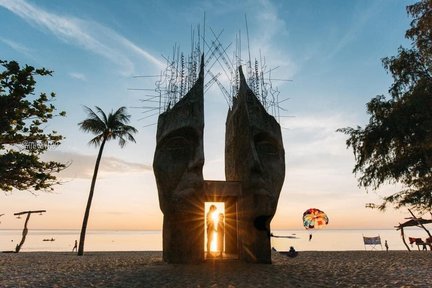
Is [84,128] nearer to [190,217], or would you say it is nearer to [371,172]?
[190,217]

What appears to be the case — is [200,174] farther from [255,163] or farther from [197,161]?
[255,163]

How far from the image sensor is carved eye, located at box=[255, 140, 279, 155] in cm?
1672

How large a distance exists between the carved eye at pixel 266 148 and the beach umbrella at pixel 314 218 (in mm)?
3289

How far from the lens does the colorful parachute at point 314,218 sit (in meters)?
16.0

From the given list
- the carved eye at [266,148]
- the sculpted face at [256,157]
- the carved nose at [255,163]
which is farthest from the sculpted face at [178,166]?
the carved eye at [266,148]

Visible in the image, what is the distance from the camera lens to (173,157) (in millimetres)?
15898

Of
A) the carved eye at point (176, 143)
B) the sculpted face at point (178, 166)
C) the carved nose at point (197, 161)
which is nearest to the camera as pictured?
the sculpted face at point (178, 166)

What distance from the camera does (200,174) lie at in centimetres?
1568

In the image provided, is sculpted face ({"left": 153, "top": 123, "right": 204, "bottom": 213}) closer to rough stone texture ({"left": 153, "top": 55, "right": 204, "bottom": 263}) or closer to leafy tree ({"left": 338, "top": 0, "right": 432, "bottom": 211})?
rough stone texture ({"left": 153, "top": 55, "right": 204, "bottom": 263})

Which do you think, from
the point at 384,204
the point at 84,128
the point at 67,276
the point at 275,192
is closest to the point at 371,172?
the point at 384,204

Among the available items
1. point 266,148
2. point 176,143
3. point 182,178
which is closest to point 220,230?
point 182,178

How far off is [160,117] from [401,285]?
12.4m

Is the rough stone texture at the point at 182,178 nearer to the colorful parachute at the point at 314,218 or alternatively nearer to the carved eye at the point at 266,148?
the carved eye at the point at 266,148

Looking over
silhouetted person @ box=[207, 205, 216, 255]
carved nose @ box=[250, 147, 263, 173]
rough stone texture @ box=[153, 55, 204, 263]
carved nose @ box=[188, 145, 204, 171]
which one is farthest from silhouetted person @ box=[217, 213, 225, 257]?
carved nose @ box=[250, 147, 263, 173]
